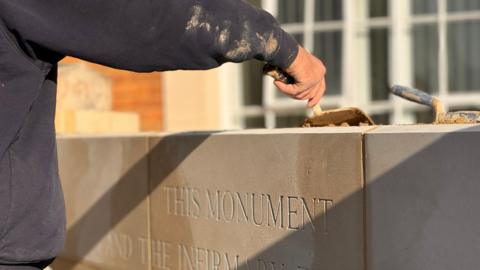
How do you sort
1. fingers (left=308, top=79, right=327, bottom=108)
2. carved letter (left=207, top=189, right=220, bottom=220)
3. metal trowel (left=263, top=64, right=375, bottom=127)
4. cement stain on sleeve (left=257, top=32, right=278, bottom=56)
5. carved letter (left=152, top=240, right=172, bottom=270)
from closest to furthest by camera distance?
cement stain on sleeve (left=257, top=32, right=278, bottom=56), fingers (left=308, top=79, right=327, bottom=108), metal trowel (left=263, top=64, right=375, bottom=127), carved letter (left=207, top=189, right=220, bottom=220), carved letter (left=152, top=240, right=172, bottom=270)

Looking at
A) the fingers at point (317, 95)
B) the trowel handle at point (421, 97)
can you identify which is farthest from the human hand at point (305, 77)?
the trowel handle at point (421, 97)

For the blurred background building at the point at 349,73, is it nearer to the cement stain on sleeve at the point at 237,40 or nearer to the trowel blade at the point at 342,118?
the trowel blade at the point at 342,118

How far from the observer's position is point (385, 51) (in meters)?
6.52

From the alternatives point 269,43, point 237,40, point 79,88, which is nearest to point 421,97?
point 269,43

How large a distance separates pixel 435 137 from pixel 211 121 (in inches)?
167

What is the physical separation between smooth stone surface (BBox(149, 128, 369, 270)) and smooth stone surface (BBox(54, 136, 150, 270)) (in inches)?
5.8

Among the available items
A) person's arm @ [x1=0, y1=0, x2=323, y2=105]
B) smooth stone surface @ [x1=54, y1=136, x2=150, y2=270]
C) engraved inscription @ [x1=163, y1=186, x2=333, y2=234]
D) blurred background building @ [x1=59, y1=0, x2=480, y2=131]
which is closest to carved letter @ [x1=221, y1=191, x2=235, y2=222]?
engraved inscription @ [x1=163, y1=186, x2=333, y2=234]

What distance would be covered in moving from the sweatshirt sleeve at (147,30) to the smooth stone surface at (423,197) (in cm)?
63

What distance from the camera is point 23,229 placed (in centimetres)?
213

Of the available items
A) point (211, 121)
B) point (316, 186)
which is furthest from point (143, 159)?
point (211, 121)

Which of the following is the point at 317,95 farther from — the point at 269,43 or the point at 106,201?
the point at 106,201

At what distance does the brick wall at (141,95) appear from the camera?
6.83 m

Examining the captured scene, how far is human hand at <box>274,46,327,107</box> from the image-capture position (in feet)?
8.00

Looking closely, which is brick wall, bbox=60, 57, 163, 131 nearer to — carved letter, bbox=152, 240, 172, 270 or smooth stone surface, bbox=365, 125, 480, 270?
carved letter, bbox=152, 240, 172, 270
